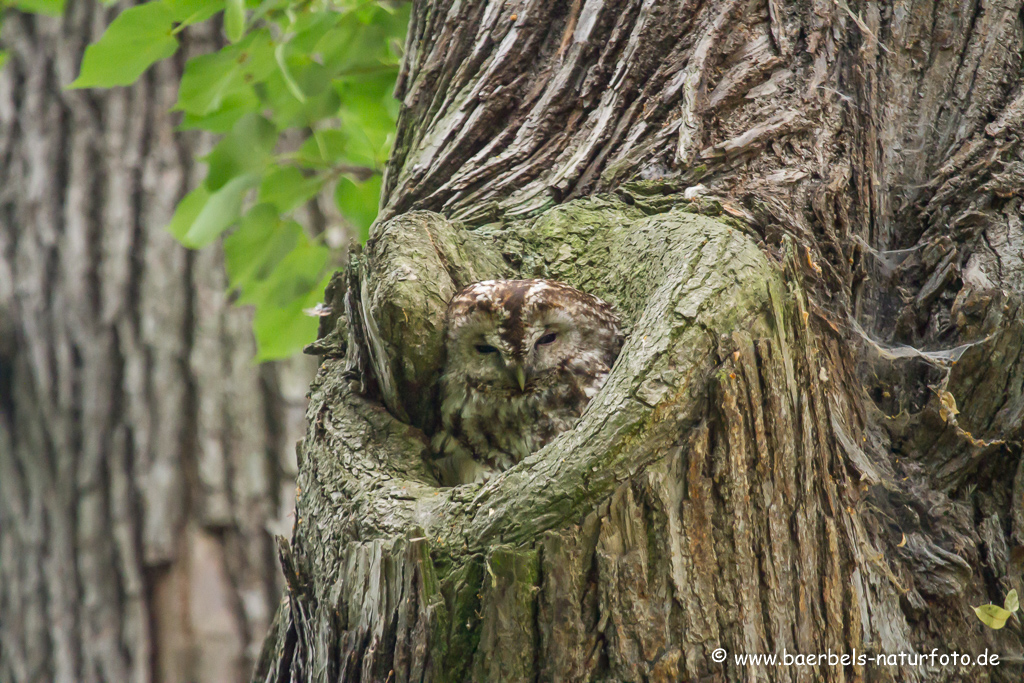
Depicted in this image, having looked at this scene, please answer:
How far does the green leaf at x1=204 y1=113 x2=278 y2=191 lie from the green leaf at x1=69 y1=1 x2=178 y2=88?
0.38m

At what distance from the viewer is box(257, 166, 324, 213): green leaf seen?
127 inches

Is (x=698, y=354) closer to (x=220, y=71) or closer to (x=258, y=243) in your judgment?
(x=258, y=243)

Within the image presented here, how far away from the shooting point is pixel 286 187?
10.7ft

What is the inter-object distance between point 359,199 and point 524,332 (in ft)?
5.41

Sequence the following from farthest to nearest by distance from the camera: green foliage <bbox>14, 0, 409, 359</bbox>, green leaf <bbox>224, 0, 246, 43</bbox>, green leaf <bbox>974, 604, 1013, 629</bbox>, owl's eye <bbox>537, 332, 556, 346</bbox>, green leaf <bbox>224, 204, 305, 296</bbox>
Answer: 1. green leaf <bbox>224, 204, 305, 296</bbox>
2. green foliage <bbox>14, 0, 409, 359</bbox>
3. green leaf <bbox>224, 0, 246, 43</bbox>
4. owl's eye <bbox>537, 332, 556, 346</bbox>
5. green leaf <bbox>974, 604, 1013, 629</bbox>

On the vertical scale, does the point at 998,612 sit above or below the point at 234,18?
below

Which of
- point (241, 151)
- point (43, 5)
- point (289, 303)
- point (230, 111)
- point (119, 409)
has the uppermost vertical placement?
point (43, 5)

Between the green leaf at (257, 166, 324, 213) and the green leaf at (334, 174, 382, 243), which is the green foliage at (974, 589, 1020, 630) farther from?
the green leaf at (257, 166, 324, 213)

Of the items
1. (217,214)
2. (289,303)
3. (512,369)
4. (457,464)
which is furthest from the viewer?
(289,303)

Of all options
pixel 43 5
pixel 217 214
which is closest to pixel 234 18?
pixel 217 214

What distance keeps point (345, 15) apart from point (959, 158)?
2.23m

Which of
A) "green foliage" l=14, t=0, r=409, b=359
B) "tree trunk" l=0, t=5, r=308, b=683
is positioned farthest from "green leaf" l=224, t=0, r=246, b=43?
"tree trunk" l=0, t=5, r=308, b=683

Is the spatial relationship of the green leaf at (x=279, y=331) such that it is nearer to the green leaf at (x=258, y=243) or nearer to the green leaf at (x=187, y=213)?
the green leaf at (x=258, y=243)

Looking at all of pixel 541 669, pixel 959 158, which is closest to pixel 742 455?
pixel 541 669
